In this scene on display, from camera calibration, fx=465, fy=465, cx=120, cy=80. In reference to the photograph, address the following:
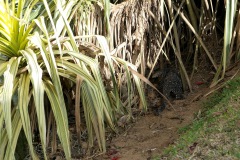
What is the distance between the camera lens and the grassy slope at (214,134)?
10.4 feet

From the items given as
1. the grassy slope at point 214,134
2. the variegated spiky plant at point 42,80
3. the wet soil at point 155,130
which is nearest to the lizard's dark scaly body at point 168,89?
the wet soil at point 155,130

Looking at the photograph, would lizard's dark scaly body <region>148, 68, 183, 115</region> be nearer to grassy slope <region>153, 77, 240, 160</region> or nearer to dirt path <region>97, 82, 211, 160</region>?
dirt path <region>97, 82, 211, 160</region>

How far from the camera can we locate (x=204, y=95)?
4.36 meters

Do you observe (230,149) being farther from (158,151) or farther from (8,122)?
(8,122)

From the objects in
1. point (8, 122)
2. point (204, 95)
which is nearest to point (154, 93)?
point (204, 95)

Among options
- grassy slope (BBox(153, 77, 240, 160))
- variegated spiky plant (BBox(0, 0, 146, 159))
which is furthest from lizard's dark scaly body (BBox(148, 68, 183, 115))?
variegated spiky plant (BBox(0, 0, 146, 159))

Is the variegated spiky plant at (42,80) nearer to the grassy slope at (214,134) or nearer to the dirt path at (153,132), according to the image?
the dirt path at (153,132)

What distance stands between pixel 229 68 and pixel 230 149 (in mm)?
1495

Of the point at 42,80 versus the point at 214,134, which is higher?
the point at 42,80

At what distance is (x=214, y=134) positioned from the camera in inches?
133

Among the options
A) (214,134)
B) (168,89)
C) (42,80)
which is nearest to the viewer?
(214,134)

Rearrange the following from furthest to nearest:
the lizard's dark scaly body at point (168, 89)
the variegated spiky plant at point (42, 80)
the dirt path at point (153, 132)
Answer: the lizard's dark scaly body at point (168, 89), the dirt path at point (153, 132), the variegated spiky plant at point (42, 80)

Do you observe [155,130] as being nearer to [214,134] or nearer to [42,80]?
[214,134]

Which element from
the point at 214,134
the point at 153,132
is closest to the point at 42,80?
the point at 153,132
